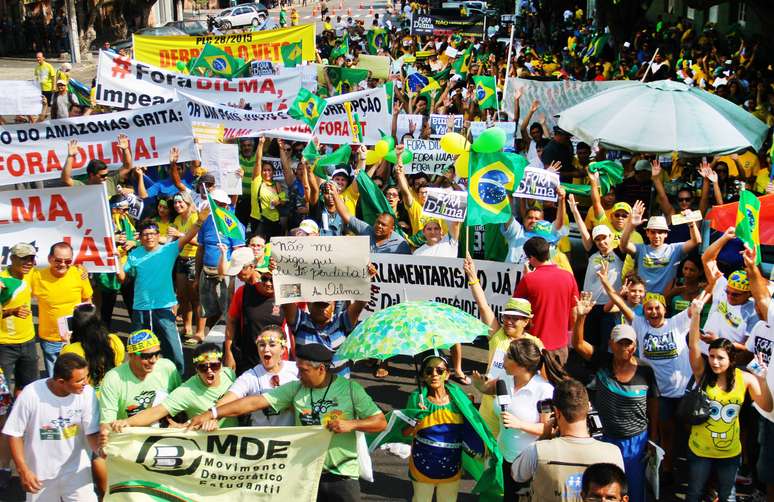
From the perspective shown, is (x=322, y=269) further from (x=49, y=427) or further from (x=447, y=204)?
(x=49, y=427)

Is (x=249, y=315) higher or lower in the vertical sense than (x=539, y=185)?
lower

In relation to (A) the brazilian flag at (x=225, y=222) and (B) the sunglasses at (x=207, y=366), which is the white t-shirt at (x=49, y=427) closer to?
(B) the sunglasses at (x=207, y=366)

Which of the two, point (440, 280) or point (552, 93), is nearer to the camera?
→ point (440, 280)

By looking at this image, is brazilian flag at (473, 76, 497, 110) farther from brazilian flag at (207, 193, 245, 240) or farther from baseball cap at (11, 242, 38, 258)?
baseball cap at (11, 242, 38, 258)

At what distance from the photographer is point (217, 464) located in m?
5.19

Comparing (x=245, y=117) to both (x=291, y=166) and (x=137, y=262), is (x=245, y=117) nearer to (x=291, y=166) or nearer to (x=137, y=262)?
(x=291, y=166)

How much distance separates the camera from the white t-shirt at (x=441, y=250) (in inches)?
333

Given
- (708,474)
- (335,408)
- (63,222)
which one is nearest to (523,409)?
(335,408)

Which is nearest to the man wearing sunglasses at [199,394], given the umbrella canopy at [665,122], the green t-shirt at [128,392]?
the green t-shirt at [128,392]

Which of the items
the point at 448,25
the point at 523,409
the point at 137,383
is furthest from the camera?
the point at 448,25

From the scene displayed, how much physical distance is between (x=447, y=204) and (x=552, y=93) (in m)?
5.59

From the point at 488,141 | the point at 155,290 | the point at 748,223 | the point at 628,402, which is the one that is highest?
the point at 488,141

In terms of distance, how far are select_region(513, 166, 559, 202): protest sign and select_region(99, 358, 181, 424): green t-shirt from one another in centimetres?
418

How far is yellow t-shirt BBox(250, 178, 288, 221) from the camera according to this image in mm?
10719
